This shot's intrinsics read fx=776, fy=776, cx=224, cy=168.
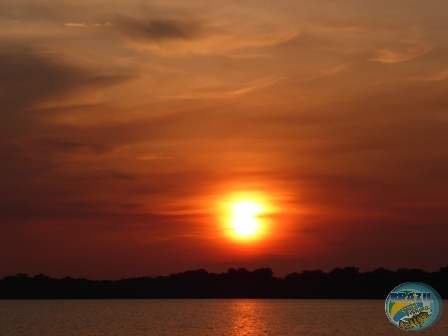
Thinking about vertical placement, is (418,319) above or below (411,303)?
below

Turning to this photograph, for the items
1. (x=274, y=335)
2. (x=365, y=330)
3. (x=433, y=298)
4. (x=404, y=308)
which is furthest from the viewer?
(x=365, y=330)

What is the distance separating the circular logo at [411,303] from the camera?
66.5m

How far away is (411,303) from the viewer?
6962 centimetres

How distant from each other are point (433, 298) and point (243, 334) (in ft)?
266

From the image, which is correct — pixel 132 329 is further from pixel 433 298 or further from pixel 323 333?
pixel 433 298

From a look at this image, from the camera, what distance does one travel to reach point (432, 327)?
152625 millimetres

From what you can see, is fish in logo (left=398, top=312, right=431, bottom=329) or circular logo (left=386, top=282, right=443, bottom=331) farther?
fish in logo (left=398, top=312, right=431, bottom=329)

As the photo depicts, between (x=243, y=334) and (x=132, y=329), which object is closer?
(x=243, y=334)

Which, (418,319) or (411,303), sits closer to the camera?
(411,303)

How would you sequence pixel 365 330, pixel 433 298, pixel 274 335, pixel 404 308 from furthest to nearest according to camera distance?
pixel 365 330, pixel 274 335, pixel 404 308, pixel 433 298

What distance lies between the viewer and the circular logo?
66500 millimetres

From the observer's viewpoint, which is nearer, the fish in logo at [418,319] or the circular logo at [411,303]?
the circular logo at [411,303]

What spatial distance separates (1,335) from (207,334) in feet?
127

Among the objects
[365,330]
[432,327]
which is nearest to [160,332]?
[365,330]
